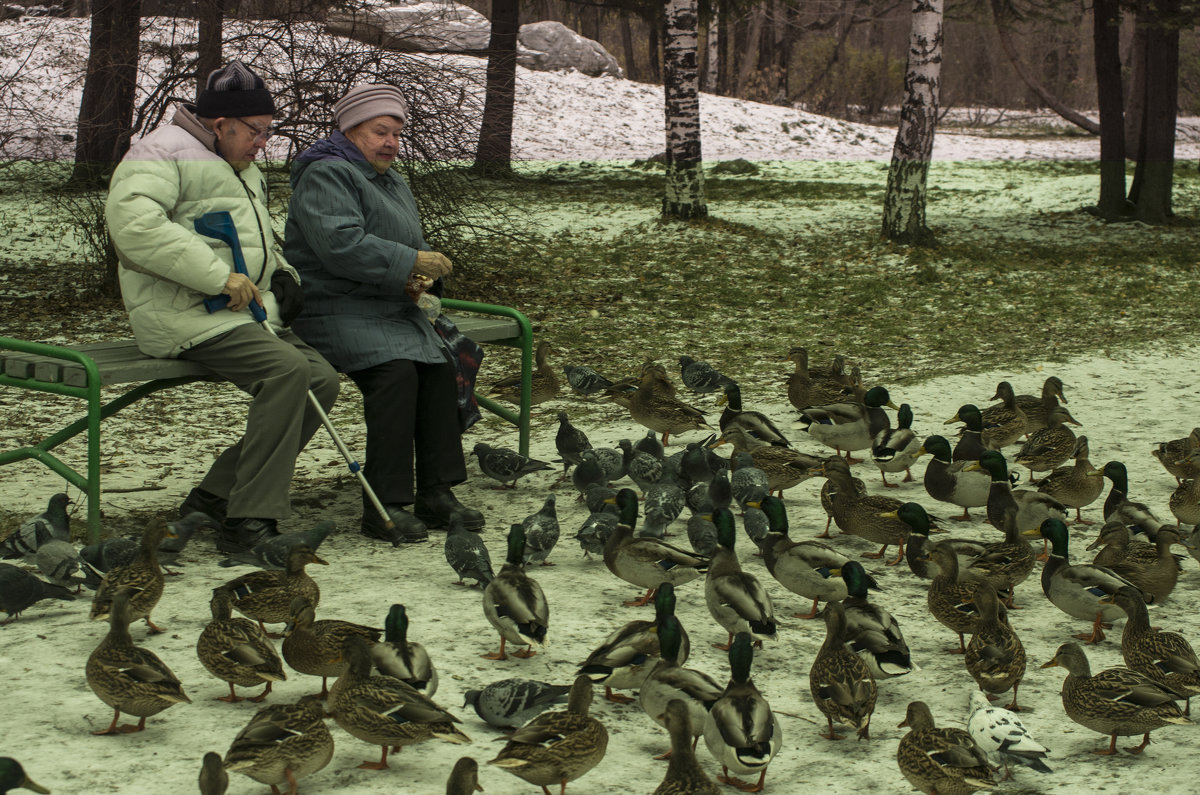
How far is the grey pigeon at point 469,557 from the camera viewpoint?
5715 millimetres

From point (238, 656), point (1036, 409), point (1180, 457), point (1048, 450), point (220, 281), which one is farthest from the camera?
point (1036, 409)

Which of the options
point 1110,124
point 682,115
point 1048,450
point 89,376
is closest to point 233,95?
point 89,376

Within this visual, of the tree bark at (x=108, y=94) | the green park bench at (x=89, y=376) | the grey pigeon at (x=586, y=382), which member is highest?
the tree bark at (x=108, y=94)

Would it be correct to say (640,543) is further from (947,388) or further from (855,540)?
(947,388)

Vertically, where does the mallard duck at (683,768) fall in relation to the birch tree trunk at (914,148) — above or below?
below

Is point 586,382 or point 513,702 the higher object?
point 586,382

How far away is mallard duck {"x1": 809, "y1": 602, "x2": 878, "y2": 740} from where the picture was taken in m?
4.34

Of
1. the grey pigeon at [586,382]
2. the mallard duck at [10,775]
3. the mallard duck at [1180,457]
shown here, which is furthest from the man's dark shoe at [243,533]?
the mallard duck at [1180,457]

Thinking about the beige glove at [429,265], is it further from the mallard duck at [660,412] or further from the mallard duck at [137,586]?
the mallard duck at [660,412]

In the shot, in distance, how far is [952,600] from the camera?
17.4 ft

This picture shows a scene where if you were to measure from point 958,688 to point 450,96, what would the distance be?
394 inches

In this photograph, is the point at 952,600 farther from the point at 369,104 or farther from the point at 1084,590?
the point at 369,104

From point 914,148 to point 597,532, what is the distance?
11.7 meters

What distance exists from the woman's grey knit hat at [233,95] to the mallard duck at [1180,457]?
525 cm
